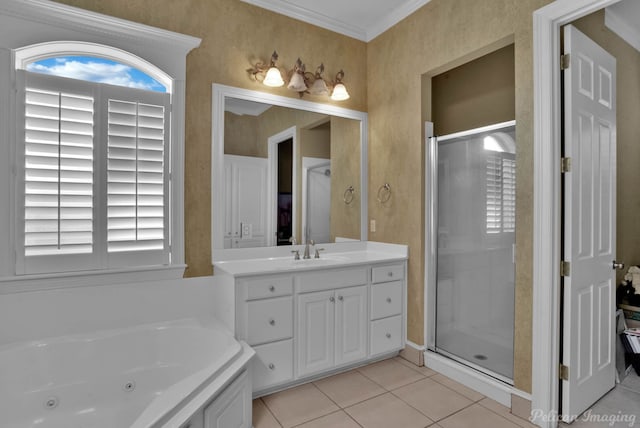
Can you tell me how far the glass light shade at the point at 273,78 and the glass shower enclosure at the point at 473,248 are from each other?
133 cm

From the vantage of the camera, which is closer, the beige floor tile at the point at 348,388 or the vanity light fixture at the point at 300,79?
the beige floor tile at the point at 348,388

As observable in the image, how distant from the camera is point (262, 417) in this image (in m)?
2.14

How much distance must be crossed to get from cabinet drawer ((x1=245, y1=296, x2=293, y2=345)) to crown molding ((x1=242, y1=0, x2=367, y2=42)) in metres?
2.29

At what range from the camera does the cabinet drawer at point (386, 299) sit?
281 cm

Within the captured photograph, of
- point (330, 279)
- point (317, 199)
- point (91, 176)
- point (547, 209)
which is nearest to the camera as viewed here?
point (547, 209)

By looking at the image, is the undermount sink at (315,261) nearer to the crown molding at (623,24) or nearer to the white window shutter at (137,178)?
the white window shutter at (137,178)

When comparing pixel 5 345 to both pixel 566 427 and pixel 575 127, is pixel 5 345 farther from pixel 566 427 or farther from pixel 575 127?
pixel 575 127

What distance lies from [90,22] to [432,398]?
3.24 meters

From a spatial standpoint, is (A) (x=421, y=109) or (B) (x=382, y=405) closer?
(B) (x=382, y=405)

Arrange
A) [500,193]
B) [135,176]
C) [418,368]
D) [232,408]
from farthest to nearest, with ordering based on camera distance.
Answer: [418,368] < [500,193] < [135,176] < [232,408]

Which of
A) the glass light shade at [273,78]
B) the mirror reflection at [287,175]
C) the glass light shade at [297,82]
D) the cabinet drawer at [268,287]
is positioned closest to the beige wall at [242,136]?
the mirror reflection at [287,175]

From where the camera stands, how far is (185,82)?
2484mm

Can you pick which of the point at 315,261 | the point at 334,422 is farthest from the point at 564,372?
the point at 315,261

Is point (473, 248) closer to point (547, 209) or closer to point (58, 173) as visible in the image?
point (547, 209)
